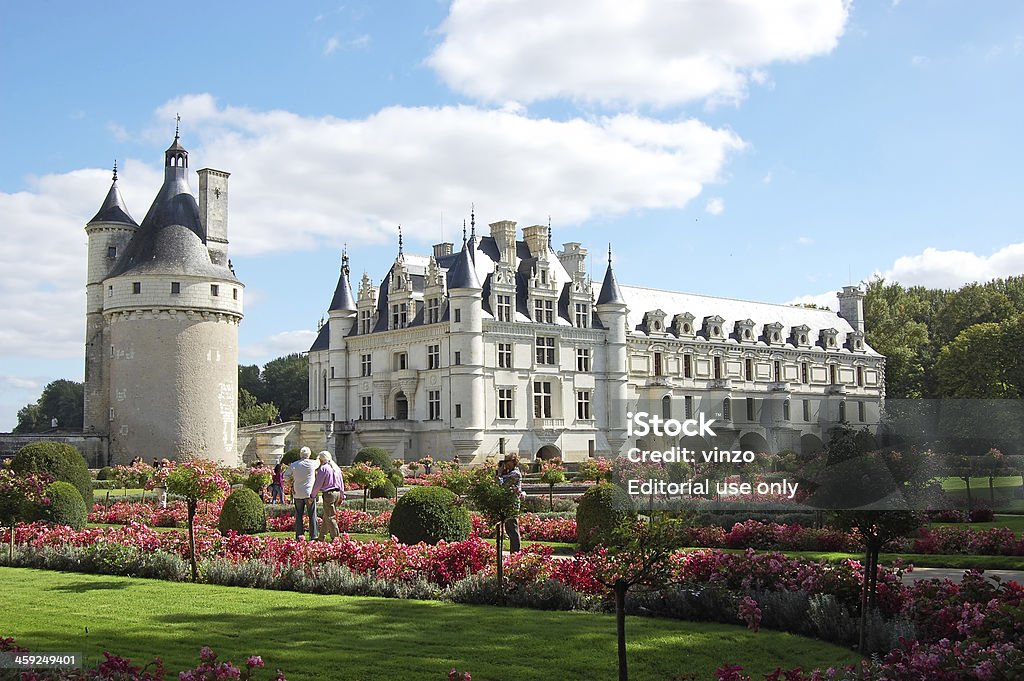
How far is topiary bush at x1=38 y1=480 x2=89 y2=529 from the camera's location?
1772cm

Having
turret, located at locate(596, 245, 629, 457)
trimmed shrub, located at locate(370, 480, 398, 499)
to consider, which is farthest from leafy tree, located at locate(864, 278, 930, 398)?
trimmed shrub, located at locate(370, 480, 398, 499)

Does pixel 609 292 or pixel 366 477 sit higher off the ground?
pixel 609 292

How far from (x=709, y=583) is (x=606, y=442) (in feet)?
131

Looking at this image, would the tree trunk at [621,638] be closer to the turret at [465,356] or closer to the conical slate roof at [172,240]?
the conical slate roof at [172,240]

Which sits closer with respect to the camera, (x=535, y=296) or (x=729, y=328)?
(x=535, y=296)

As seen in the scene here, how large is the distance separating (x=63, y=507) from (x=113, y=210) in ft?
98.4

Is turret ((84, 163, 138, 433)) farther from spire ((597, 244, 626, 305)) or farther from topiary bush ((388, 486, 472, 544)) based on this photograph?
topiary bush ((388, 486, 472, 544))

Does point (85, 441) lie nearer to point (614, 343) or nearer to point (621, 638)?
point (614, 343)

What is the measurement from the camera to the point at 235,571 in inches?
509

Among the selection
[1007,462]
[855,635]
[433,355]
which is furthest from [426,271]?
[855,635]

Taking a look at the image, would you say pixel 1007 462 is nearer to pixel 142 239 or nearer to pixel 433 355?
pixel 433 355

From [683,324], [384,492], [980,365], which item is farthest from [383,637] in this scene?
[980,365]

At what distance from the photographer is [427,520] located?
14898 millimetres

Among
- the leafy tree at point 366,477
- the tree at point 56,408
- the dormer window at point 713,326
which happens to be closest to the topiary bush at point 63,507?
the leafy tree at point 366,477
